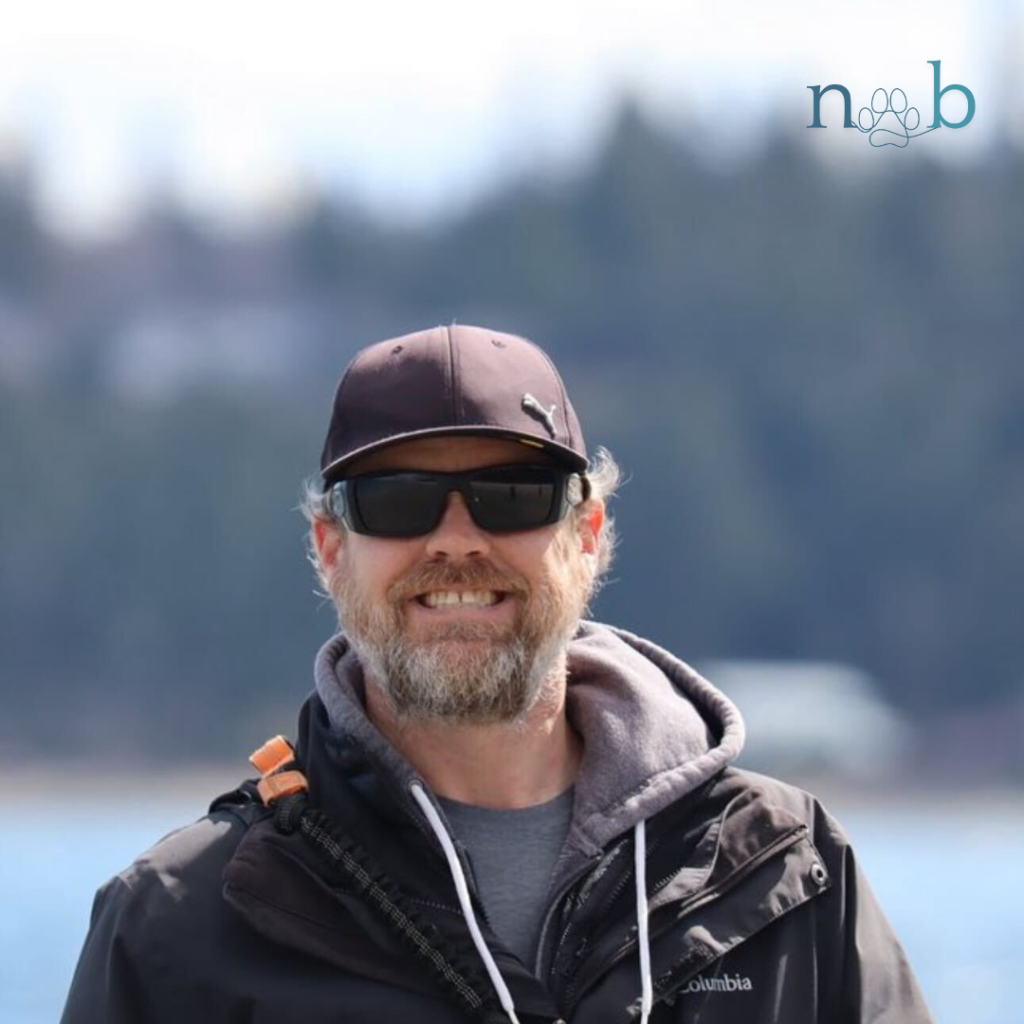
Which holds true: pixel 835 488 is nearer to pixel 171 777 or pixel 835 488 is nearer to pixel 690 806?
pixel 171 777

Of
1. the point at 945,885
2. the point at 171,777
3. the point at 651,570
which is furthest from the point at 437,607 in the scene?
the point at 651,570

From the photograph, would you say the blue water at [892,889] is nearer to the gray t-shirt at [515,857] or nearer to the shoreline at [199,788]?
the shoreline at [199,788]

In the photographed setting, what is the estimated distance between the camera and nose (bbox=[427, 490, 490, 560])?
144 inches

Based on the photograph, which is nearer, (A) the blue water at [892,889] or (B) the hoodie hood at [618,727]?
(B) the hoodie hood at [618,727]

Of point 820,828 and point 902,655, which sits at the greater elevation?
point 820,828

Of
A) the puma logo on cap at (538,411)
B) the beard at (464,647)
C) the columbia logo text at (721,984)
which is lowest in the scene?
the columbia logo text at (721,984)

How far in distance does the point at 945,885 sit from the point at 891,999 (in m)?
33.3

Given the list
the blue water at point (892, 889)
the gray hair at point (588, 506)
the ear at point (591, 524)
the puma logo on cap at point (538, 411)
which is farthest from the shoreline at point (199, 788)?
the puma logo on cap at point (538, 411)

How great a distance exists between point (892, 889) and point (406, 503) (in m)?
31.0

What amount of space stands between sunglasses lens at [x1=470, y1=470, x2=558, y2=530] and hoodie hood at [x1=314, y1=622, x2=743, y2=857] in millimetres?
294

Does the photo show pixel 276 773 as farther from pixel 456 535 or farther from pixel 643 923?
pixel 643 923

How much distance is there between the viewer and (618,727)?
3.81 meters

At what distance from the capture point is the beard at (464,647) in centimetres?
363

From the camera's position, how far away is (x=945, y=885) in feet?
119
